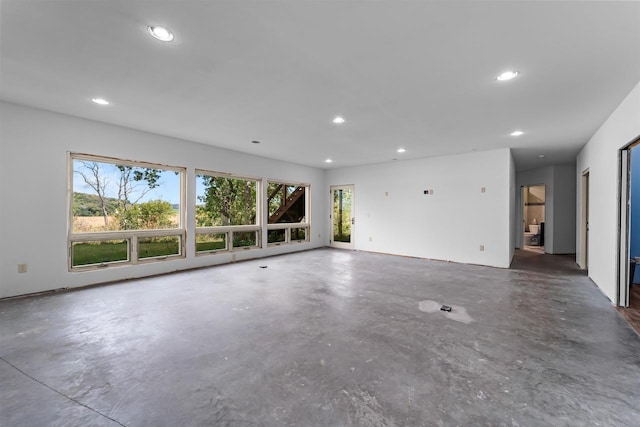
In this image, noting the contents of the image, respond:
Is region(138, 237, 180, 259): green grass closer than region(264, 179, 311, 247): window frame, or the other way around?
region(138, 237, 180, 259): green grass

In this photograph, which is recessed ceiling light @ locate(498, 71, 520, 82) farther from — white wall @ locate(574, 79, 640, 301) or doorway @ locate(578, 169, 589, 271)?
doorway @ locate(578, 169, 589, 271)

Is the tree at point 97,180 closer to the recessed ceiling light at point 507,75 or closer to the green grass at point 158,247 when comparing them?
the green grass at point 158,247

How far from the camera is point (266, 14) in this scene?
1874 millimetres

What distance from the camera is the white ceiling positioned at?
186 cm

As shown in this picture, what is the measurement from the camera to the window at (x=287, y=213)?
7402 mm

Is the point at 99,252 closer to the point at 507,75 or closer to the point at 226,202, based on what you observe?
the point at 226,202

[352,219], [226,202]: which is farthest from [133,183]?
[352,219]

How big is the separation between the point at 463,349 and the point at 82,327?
12.4ft

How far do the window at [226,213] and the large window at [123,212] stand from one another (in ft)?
1.54

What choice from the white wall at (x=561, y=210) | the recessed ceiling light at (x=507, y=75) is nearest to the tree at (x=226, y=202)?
the recessed ceiling light at (x=507, y=75)

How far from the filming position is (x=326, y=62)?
2475mm

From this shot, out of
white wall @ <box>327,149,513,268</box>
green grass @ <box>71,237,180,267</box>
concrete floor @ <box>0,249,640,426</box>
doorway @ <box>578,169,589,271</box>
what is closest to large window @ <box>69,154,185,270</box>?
green grass @ <box>71,237,180,267</box>

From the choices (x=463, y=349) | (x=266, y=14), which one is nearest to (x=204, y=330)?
(x=463, y=349)

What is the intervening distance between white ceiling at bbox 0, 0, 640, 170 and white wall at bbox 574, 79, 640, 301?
210mm
